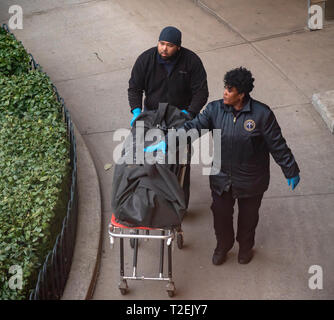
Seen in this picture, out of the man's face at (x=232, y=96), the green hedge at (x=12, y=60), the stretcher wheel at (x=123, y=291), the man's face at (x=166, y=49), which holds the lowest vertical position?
the stretcher wheel at (x=123, y=291)

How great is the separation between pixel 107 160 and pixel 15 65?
2038 mm

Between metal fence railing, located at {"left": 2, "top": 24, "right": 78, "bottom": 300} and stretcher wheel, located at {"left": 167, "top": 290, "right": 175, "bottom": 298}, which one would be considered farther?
stretcher wheel, located at {"left": 167, "top": 290, "right": 175, "bottom": 298}

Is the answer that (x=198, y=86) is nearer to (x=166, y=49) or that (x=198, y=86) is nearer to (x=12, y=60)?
(x=166, y=49)

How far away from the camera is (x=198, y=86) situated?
5137 millimetres

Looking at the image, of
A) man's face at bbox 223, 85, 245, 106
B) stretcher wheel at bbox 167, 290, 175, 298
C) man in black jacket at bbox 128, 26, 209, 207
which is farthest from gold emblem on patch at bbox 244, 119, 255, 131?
stretcher wheel at bbox 167, 290, 175, 298

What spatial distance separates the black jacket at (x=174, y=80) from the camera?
5.08m

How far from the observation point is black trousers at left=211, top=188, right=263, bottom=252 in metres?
4.59

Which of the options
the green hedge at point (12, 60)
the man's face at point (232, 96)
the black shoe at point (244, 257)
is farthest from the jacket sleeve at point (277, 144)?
the green hedge at point (12, 60)

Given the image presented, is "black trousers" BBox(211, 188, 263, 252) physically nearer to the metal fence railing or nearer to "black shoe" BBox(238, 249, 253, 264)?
"black shoe" BBox(238, 249, 253, 264)

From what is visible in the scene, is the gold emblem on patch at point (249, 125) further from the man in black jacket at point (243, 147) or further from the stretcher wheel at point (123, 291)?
the stretcher wheel at point (123, 291)

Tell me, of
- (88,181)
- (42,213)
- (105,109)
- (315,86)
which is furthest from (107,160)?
(315,86)

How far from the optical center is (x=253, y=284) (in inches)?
187

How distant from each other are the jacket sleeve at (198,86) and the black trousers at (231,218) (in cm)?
92

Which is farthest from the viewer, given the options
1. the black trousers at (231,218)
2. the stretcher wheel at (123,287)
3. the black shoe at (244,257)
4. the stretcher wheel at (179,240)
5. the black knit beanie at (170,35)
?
the stretcher wheel at (179,240)
